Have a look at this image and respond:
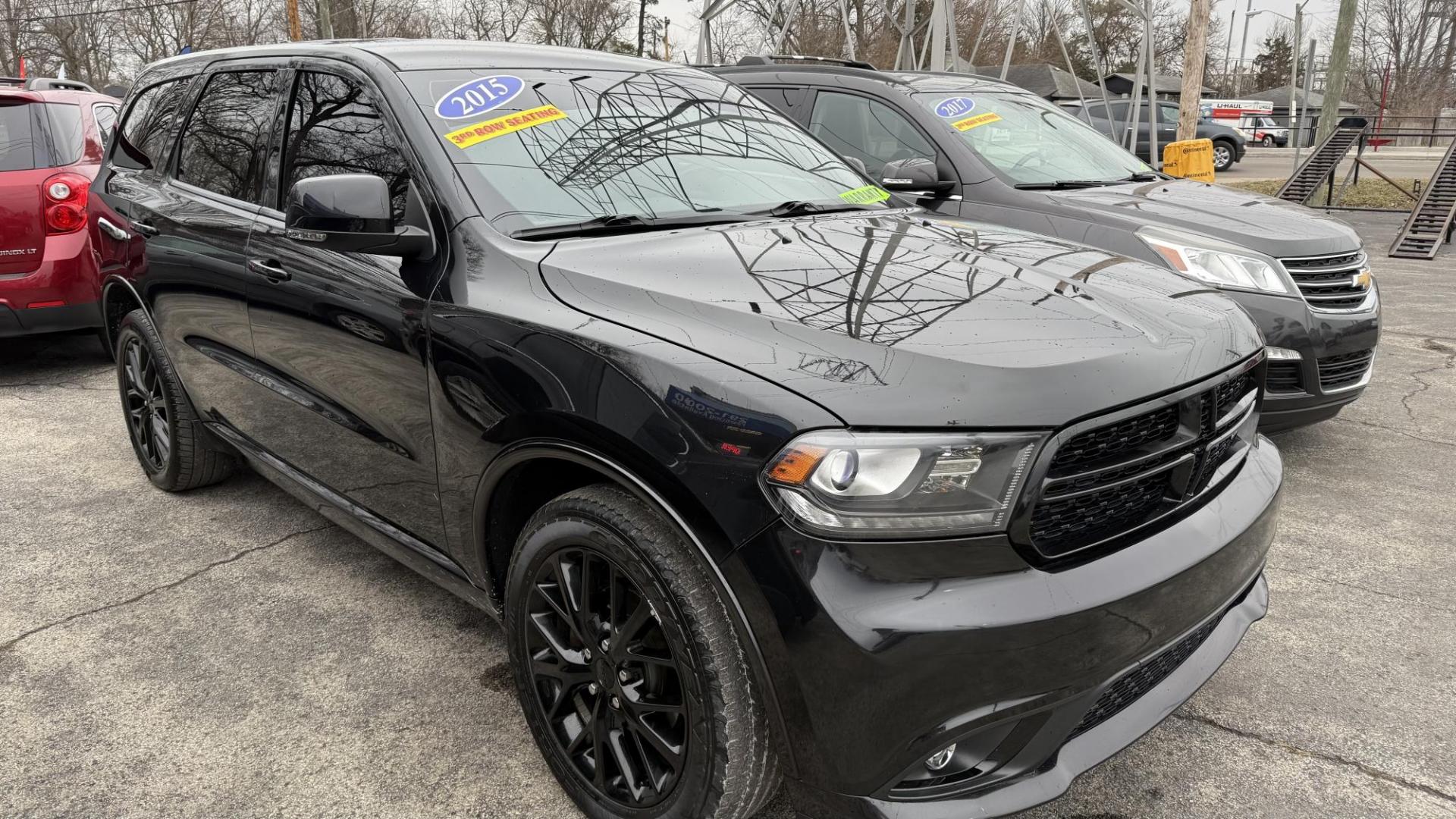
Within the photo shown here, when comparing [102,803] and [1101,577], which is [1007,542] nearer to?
[1101,577]

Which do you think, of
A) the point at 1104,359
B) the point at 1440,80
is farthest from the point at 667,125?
the point at 1440,80

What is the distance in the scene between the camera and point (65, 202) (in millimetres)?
5824

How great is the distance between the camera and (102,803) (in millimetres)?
2338

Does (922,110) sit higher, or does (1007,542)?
(922,110)

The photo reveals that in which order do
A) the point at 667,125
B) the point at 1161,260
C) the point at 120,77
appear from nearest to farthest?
the point at 667,125
the point at 1161,260
the point at 120,77

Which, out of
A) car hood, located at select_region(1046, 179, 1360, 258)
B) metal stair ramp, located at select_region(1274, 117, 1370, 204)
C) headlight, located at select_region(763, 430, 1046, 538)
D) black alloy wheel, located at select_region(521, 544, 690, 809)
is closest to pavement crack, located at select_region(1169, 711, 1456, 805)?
headlight, located at select_region(763, 430, 1046, 538)

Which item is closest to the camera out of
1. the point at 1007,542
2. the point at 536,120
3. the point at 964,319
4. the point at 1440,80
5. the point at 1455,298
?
the point at 1007,542

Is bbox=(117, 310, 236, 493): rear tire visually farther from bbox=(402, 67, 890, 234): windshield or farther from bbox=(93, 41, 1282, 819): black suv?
bbox=(402, 67, 890, 234): windshield

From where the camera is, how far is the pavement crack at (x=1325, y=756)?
7.75ft

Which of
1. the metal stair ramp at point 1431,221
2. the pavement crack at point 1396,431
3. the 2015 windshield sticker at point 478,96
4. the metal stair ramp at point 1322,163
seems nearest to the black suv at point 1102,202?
the pavement crack at point 1396,431

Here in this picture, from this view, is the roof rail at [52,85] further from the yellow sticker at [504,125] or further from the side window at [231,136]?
the yellow sticker at [504,125]

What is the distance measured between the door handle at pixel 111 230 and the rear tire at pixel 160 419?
0.31 metres

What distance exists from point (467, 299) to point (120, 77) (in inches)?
2255

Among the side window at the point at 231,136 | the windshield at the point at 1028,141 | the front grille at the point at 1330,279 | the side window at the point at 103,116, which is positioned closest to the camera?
the side window at the point at 231,136
